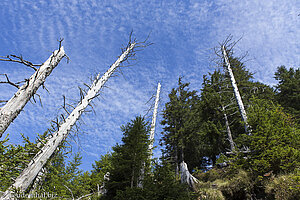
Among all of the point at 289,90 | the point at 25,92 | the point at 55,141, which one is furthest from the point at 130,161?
the point at 289,90

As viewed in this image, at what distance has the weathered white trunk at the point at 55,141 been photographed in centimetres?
392

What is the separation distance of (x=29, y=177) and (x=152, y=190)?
370 cm

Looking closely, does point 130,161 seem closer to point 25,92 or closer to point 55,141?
point 55,141

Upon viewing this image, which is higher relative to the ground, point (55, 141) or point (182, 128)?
point (182, 128)

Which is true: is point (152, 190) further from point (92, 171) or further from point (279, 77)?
point (279, 77)

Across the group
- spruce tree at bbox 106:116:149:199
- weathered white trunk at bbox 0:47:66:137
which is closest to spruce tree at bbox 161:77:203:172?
spruce tree at bbox 106:116:149:199

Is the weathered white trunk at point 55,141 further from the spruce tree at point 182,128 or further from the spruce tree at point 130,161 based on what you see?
the spruce tree at point 182,128

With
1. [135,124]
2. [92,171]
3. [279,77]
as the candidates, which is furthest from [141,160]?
[279,77]

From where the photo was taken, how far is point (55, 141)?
198 inches

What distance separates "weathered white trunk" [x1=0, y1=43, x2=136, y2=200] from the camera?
3.92 m

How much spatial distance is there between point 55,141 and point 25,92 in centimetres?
175

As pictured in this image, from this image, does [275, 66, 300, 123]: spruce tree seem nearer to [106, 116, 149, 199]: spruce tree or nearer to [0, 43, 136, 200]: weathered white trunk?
[106, 116, 149, 199]: spruce tree

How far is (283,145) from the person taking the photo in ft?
20.0

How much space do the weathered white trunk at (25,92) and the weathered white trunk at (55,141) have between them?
1.28 m
